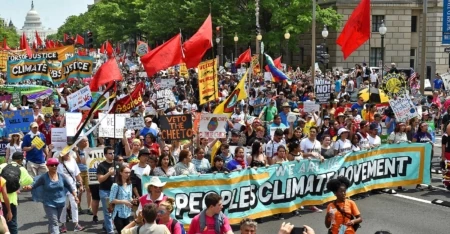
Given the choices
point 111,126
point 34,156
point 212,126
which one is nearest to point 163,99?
point 111,126

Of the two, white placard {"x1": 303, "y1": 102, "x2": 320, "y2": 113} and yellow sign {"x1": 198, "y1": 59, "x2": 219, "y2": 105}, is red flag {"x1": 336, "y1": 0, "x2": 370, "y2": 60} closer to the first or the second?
white placard {"x1": 303, "y1": 102, "x2": 320, "y2": 113}

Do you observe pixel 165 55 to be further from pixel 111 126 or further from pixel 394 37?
pixel 394 37

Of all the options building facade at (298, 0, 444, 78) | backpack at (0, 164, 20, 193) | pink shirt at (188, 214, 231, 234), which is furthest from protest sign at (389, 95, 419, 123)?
building facade at (298, 0, 444, 78)

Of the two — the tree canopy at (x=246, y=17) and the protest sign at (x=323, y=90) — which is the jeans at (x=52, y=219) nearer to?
the protest sign at (x=323, y=90)

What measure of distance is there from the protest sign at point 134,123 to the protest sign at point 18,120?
285 centimetres

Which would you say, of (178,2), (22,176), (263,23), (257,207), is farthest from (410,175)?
(178,2)

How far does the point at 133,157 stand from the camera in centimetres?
1318

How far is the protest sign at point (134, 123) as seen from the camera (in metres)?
16.8

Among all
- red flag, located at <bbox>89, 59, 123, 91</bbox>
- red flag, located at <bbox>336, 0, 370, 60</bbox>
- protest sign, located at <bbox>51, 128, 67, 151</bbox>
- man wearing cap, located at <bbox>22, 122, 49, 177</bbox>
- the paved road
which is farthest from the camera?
red flag, located at <bbox>336, 0, 370, 60</bbox>

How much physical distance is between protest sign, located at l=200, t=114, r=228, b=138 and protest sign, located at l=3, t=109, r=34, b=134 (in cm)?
509

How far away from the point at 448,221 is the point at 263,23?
132 feet

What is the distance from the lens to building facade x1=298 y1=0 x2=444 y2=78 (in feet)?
180

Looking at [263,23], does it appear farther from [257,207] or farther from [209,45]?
[257,207]

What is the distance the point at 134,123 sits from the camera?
55.2 feet
